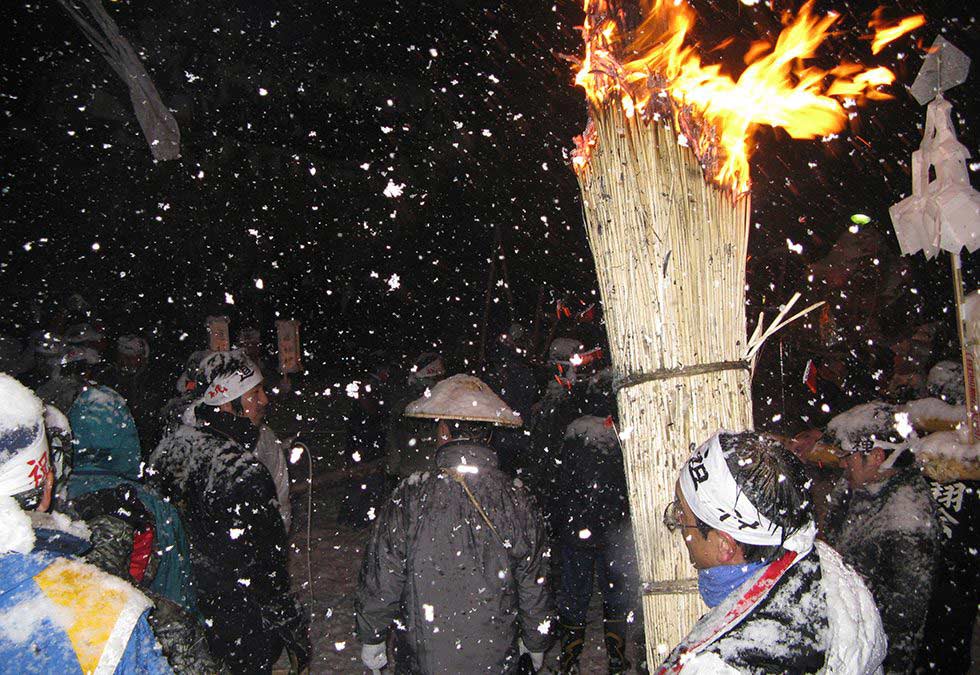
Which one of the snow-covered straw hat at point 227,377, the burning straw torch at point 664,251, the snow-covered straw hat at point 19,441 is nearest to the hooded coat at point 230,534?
the snow-covered straw hat at point 227,377

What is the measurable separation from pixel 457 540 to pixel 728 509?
148cm

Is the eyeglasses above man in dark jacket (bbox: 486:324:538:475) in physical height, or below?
below

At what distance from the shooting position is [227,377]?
3.53 m

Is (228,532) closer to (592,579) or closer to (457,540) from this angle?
(457,540)

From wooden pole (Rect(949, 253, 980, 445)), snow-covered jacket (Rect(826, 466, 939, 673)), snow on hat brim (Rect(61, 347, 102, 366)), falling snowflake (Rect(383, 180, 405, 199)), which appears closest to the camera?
snow-covered jacket (Rect(826, 466, 939, 673))

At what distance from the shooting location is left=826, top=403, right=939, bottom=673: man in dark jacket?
2877mm

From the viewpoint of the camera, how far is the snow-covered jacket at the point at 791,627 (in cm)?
140

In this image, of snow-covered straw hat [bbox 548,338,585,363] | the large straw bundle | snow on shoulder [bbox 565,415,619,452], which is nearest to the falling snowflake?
snow-covered straw hat [bbox 548,338,585,363]

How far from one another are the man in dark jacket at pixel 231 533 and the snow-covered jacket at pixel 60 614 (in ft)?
5.74

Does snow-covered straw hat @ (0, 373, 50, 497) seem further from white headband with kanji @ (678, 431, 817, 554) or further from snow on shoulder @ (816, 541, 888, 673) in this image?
snow on shoulder @ (816, 541, 888, 673)

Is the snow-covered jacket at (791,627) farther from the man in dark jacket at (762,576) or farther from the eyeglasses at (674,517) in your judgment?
the eyeglasses at (674,517)

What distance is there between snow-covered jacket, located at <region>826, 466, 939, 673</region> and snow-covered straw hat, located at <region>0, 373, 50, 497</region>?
143 inches

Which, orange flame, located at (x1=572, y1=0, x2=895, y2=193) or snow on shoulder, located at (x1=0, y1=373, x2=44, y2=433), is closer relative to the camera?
snow on shoulder, located at (x1=0, y1=373, x2=44, y2=433)

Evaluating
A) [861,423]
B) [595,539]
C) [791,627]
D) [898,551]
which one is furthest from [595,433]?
[791,627]
